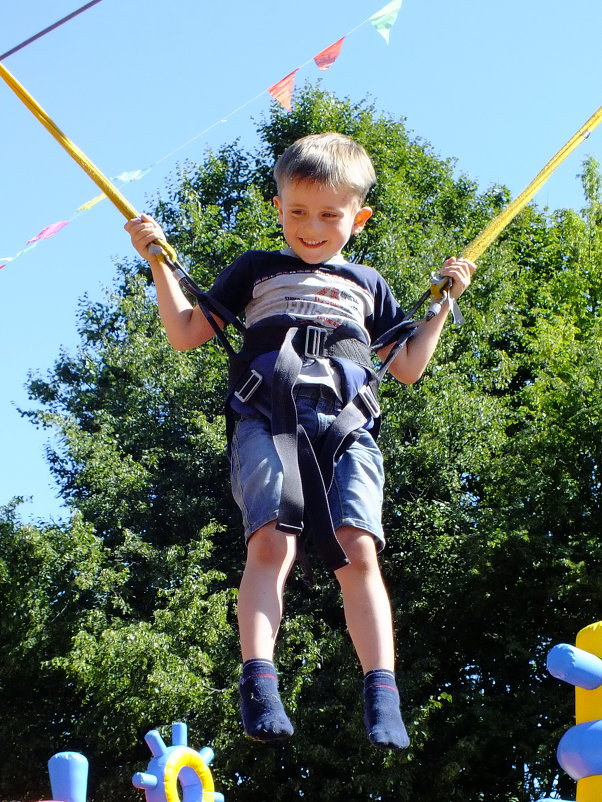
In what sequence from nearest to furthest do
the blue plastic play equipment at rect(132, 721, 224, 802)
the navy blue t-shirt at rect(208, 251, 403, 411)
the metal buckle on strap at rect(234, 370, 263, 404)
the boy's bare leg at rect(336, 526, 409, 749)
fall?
the boy's bare leg at rect(336, 526, 409, 749), the metal buckle on strap at rect(234, 370, 263, 404), the navy blue t-shirt at rect(208, 251, 403, 411), the blue plastic play equipment at rect(132, 721, 224, 802)

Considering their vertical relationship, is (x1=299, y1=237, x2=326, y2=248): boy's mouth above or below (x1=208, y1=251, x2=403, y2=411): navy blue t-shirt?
above

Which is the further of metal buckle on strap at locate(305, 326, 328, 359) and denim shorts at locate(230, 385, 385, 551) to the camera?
metal buckle on strap at locate(305, 326, 328, 359)

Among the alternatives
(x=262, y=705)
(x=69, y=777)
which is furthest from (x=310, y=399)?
(x=69, y=777)

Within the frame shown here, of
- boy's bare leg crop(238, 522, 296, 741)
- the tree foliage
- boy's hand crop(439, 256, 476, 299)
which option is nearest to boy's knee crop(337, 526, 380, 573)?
boy's bare leg crop(238, 522, 296, 741)

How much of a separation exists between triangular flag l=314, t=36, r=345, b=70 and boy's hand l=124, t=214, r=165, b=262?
1761mm

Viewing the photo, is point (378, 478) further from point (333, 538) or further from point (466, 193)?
point (466, 193)

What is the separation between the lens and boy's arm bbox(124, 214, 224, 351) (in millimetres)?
→ 3090

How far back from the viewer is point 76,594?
13.1 m

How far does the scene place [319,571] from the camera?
13984 mm

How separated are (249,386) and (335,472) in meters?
0.33

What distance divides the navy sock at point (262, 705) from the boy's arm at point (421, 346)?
1032mm

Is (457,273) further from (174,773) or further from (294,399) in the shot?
(174,773)

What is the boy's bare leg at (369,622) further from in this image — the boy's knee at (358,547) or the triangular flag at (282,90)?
the triangular flag at (282,90)

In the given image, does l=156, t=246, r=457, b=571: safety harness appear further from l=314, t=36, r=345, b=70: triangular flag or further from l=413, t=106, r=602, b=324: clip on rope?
l=314, t=36, r=345, b=70: triangular flag
